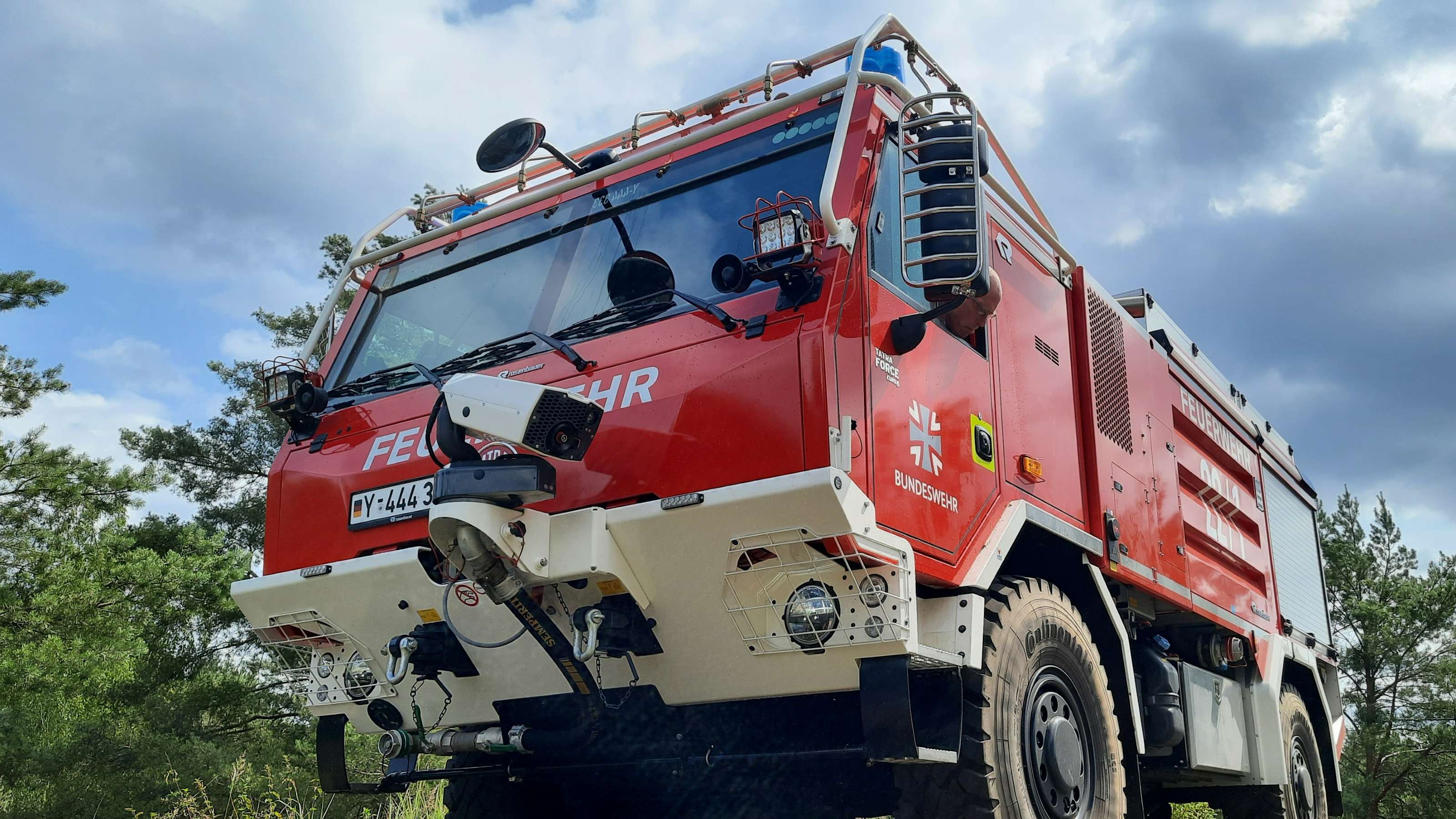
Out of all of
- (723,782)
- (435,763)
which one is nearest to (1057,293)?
(723,782)

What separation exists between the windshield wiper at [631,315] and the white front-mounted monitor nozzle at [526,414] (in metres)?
0.52

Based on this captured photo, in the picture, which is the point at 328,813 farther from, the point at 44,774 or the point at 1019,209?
the point at 1019,209

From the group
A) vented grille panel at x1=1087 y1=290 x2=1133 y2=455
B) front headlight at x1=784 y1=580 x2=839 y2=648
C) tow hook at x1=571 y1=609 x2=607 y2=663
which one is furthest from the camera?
vented grille panel at x1=1087 y1=290 x2=1133 y2=455

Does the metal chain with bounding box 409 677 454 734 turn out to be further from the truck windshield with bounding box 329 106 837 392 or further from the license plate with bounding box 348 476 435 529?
the truck windshield with bounding box 329 106 837 392

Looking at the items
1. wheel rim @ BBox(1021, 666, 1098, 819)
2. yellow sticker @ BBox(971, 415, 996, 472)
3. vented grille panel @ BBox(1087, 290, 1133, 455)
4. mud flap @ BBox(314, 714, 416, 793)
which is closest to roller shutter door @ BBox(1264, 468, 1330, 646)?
vented grille panel @ BBox(1087, 290, 1133, 455)

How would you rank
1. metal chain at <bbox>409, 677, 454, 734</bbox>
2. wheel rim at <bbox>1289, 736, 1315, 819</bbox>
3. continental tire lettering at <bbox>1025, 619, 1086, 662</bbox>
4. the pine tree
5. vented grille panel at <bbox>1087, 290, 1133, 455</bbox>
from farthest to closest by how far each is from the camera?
the pine tree
wheel rim at <bbox>1289, 736, 1315, 819</bbox>
vented grille panel at <bbox>1087, 290, 1133, 455</bbox>
metal chain at <bbox>409, 677, 454, 734</bbox>
continental tire lettering at <bbox>1025, 619, 1086, 662</bbox>

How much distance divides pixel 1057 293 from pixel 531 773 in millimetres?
3220

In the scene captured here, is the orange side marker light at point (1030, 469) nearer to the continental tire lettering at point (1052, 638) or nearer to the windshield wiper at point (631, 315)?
the continental tire lettering at point (1052, 638)

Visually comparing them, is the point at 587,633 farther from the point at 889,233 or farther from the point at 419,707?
the point at 889,233

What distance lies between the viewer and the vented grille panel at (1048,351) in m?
5.10

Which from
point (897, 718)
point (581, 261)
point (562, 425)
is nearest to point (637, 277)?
point (581, 261)

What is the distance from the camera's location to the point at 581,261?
4.60 meters

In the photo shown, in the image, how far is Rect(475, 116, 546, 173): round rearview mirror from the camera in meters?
5.01

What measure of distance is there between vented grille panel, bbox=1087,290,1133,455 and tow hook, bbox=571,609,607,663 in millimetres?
2779
